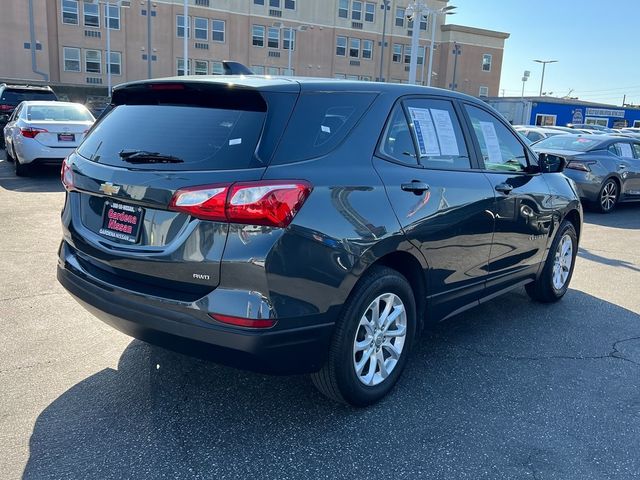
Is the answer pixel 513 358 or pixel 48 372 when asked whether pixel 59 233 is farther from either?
pixel 513 358

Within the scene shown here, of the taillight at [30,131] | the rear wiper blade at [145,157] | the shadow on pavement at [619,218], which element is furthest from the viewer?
the taillight at [30,131]

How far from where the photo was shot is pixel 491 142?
4.35 metres

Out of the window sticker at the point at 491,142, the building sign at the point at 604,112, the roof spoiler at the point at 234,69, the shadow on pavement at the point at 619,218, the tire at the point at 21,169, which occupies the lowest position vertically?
the shadow on pavement at the point at 619,218

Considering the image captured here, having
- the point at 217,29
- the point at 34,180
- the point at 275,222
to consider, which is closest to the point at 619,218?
the point at 275,222

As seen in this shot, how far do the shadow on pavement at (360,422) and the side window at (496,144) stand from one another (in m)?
1.41

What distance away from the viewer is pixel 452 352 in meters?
4.13

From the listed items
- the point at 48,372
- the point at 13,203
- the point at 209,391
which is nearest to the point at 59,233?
the point at 13,203

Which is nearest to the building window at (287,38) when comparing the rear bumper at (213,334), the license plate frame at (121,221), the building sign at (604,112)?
the building sign at (604,112)

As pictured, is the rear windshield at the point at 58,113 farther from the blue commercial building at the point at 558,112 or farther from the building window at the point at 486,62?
the building window at the point at 486,62

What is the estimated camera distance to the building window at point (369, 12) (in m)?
53.1

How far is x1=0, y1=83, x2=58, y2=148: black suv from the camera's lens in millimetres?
16203

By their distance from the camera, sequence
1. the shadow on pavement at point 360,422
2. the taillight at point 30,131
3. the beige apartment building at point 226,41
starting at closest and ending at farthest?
the shadow on pavement at point 360,422 < the taillight at point 30,131 < the beige apartment building at point 226,41

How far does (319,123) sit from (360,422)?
1632 mm

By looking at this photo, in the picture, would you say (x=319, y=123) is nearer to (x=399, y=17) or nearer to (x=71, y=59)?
(x=71, y=59)
